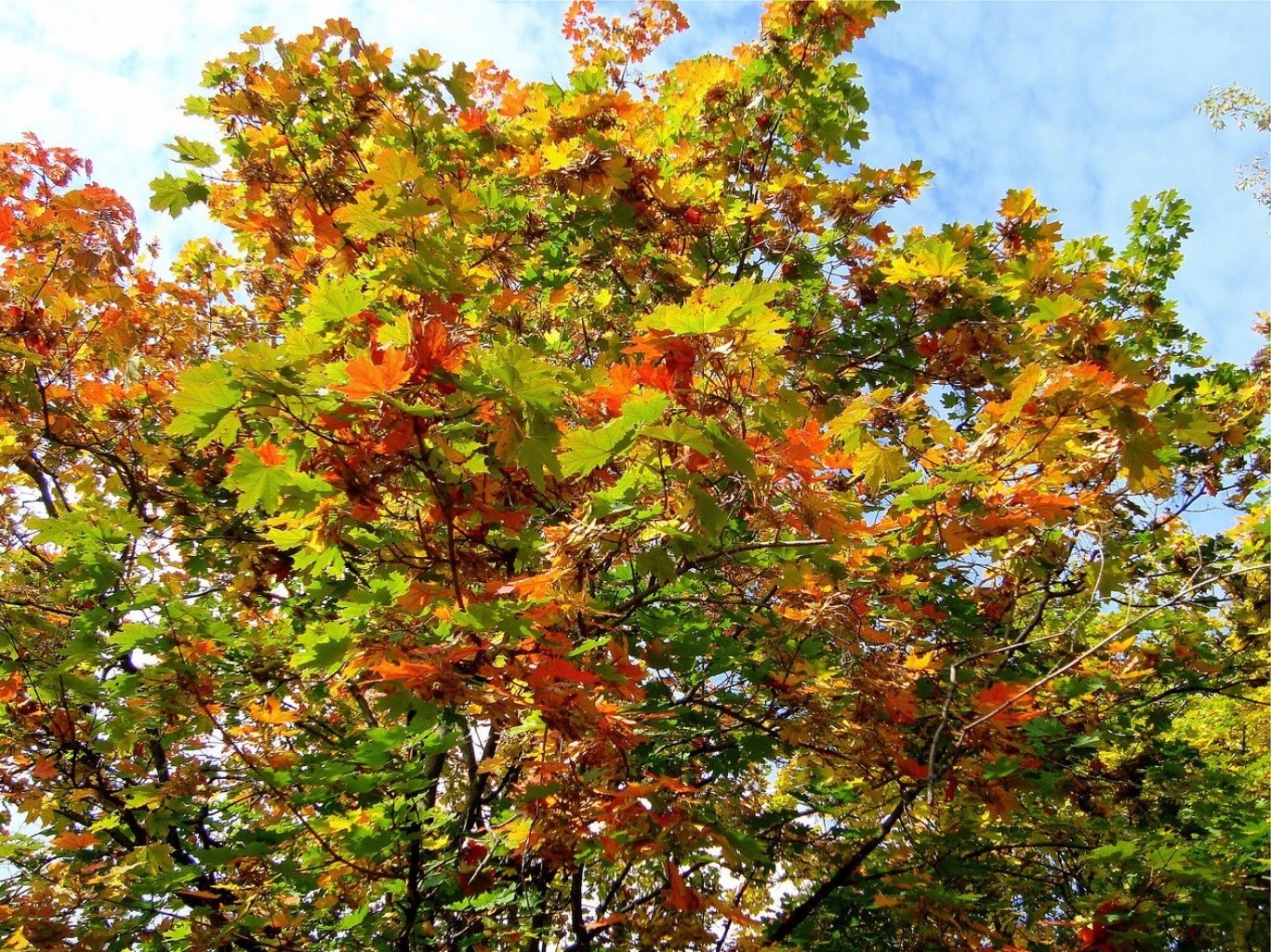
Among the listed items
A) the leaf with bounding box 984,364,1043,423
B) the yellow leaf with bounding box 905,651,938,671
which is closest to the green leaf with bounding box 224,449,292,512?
the leaf with bounding box 984,364,1043,423

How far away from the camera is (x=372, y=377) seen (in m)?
2.02

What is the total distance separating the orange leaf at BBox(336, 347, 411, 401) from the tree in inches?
0.7

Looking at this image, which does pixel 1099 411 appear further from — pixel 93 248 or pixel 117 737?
pixel 93 248

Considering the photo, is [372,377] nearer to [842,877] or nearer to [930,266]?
[930,266]

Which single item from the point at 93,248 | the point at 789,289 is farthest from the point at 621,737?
the point at 93,248

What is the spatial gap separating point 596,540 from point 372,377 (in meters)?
0.81

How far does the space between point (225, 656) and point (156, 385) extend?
1.91 meters

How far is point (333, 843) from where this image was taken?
12.2 feet

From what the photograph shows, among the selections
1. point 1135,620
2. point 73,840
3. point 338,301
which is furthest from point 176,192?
point 1135,620

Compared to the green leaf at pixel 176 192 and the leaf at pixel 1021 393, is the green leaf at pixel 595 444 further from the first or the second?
the green leaf at pixel 176 192

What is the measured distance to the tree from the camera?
96.0 inches

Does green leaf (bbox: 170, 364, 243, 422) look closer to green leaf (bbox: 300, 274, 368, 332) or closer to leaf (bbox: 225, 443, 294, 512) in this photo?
leaf (bbox: 225, 443, 294, 512)

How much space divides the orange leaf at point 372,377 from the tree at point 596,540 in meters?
0.02

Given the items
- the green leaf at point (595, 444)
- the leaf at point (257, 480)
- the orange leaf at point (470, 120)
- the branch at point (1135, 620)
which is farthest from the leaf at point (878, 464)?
the orange leaf at point (470, 120)
